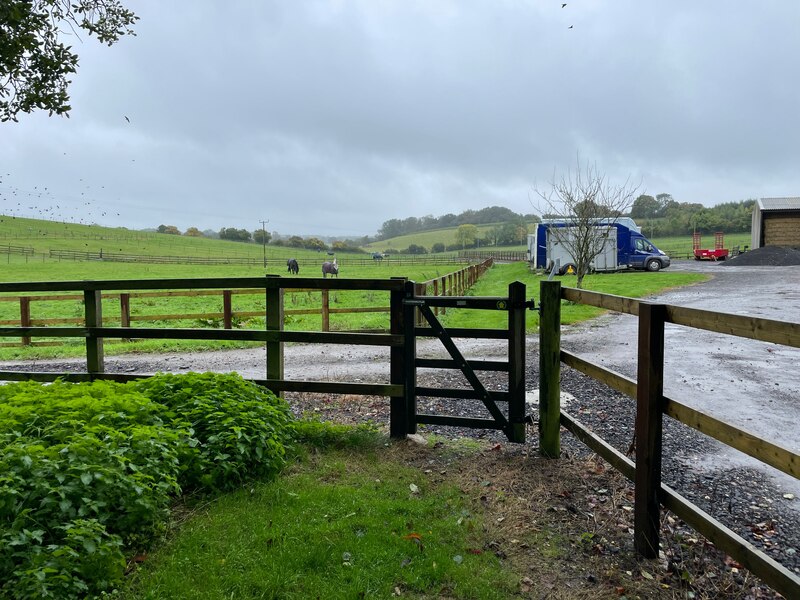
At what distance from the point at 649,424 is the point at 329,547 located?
1976mm

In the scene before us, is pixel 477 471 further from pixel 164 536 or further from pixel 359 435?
pixel 164 536

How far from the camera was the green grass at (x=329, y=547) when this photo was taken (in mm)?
2852

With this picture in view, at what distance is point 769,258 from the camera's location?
3628cm

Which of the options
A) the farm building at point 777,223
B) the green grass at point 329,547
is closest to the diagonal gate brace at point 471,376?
the green grass at point 329,547

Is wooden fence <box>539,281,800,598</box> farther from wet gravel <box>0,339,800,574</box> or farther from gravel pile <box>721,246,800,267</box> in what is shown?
gravel pile <box>721,246,800,267</box>

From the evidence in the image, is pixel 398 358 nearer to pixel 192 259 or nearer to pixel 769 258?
pixel 769 258

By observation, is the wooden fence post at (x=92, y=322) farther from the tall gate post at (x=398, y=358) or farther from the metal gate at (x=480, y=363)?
the metal gate at (x=480, y=363)

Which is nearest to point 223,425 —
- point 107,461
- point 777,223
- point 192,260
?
point 107,461

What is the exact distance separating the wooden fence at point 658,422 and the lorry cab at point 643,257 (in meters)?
33.9

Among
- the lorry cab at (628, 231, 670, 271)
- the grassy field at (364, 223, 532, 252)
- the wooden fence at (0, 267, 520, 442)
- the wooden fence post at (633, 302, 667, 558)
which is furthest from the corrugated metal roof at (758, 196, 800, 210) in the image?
the grassy field at (364, 223, 532, 252)

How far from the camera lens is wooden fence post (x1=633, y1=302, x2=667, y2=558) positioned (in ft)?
10.4

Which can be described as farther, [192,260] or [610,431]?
[192,260]

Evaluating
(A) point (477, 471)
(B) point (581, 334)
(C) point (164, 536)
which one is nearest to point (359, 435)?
(A) point (477, 471)

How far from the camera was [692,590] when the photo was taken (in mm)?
2936
